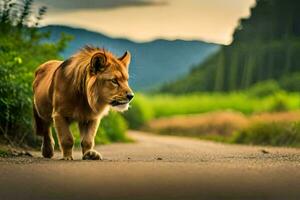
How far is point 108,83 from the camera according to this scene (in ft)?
33.1

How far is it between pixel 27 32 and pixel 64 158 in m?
8.06

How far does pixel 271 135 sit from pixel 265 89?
20969 mm

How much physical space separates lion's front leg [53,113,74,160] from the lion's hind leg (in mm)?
1608

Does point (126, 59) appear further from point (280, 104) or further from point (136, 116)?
point (136, 116)

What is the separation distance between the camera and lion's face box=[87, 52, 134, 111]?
1002 centimetres

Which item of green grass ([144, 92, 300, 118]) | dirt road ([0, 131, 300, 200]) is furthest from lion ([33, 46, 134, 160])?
green grass ([144, 92, 300, 118])

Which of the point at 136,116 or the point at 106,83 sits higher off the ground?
the point at 106,83

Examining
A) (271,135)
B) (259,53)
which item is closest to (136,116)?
(259,53)

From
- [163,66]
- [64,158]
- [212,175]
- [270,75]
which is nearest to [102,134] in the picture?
[64,158]

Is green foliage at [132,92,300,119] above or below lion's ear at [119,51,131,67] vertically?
below

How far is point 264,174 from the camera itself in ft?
26.0

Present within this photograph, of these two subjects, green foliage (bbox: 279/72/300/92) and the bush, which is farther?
the bush

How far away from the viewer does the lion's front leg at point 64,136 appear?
10312mm

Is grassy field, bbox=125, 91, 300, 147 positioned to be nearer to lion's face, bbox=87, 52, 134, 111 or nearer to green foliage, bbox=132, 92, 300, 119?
green foliage, bbox=132, 92, 300, 119
